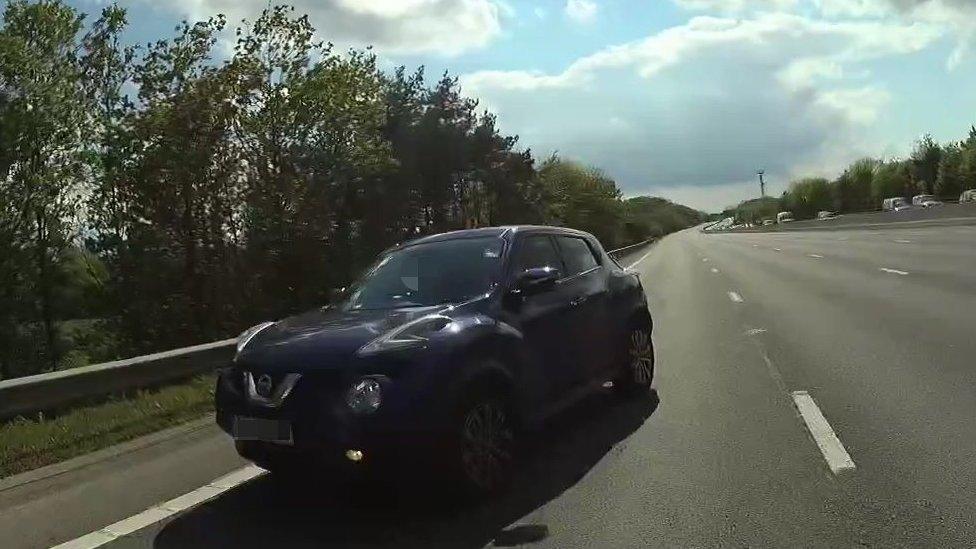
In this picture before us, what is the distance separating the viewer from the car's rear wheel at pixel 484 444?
488 centimetres

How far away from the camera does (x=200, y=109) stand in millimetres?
21531

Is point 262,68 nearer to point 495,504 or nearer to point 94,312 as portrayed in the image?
point 94,312

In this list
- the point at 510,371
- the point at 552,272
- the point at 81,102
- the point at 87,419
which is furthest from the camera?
Result: the point at 81,102

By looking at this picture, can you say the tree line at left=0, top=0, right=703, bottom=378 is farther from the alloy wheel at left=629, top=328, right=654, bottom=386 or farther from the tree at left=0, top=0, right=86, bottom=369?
the alloy wheel at left=629, top=328, right=654, bottom=386

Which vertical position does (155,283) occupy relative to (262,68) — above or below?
below

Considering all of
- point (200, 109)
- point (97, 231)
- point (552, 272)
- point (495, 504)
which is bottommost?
point (495, 504)

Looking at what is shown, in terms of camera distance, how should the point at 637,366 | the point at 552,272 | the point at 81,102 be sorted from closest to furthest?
1. the point at 552,272
2. the point at 637,366
3. the point at 81,102

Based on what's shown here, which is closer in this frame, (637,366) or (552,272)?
(552,272)

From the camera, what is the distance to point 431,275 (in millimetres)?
6180

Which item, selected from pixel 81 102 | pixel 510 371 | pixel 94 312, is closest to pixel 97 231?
pixel 94 312

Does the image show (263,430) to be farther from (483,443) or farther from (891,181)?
(891,181)

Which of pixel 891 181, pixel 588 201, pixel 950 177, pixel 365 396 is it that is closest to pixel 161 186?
pixel 365 396

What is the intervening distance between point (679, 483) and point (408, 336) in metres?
1.87

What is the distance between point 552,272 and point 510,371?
96 centimetres
